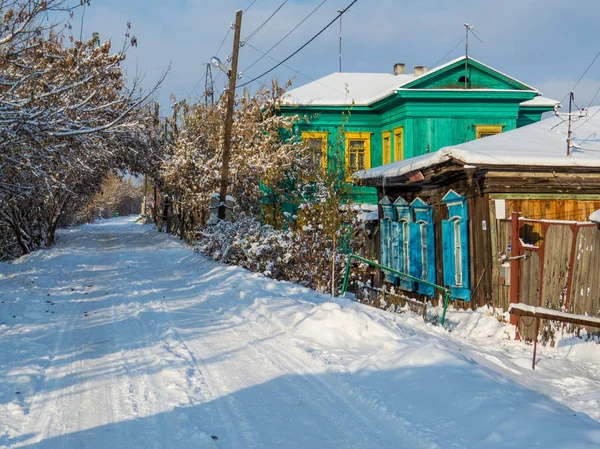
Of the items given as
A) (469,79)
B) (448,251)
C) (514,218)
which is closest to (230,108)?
(469,79)

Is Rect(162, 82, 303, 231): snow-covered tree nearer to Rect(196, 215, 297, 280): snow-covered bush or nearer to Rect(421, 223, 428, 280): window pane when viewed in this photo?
Rect(196, 215, 297, 280): snow-covered bush

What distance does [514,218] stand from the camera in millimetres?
11070

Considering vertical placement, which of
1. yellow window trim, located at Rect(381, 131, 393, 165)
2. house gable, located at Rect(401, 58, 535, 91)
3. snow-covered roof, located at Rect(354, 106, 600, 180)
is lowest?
snow-covered roof, located at Rect(354, 106, 600, 180)

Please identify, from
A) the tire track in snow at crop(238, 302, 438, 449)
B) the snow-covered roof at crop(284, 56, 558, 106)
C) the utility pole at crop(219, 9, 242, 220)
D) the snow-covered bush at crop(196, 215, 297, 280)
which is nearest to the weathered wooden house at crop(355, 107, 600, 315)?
the snow-covered bush at crop(196, 215, 297, 280)

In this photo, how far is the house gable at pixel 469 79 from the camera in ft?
83.8

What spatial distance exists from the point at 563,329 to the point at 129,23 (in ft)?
32.8

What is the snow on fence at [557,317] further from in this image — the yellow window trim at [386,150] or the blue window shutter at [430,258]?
the yellow window trim at [386,150]

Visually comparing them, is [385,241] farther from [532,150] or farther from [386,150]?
[386,150]

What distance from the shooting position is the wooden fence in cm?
1015

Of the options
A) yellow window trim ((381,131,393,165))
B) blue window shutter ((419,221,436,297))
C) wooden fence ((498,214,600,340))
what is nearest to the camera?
wooden fence ((498,214,600,340))

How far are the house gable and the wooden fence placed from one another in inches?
597

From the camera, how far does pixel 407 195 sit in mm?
17047

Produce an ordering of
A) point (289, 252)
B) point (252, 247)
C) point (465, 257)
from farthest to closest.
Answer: point (252, 247) < point (289, 252) < point (465, 257)

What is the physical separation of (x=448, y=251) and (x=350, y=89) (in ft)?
56.1
